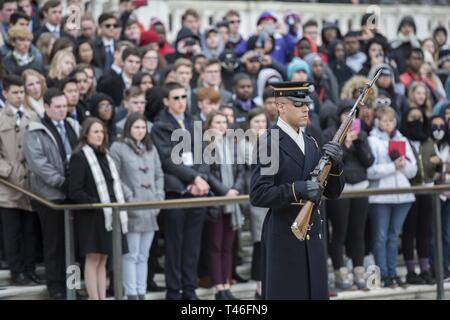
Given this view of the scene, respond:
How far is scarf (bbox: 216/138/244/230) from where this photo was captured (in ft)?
39.0

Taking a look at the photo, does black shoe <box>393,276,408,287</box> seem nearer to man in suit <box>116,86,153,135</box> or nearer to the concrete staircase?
the concrete staircase

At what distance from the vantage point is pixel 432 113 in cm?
1360

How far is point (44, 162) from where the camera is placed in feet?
36.4

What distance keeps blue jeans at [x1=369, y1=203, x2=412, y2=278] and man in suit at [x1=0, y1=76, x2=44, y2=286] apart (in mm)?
3567

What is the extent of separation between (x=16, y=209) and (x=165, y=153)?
1.61 m

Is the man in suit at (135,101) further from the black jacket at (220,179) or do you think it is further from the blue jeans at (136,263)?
the blue jeans at (136,263)

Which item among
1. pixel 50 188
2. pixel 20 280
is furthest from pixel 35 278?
pixel 50 188

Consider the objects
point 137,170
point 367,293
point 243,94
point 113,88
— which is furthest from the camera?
point 243,94

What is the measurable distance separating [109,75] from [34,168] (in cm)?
237

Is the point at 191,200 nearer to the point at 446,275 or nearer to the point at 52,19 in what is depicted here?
the point at 446,275

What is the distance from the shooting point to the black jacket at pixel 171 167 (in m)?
11.7

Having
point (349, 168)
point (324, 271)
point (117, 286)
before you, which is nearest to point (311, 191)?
point (324, 271)

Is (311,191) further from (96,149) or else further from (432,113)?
(432,113)

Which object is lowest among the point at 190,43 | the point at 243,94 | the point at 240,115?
the point at 240,115
